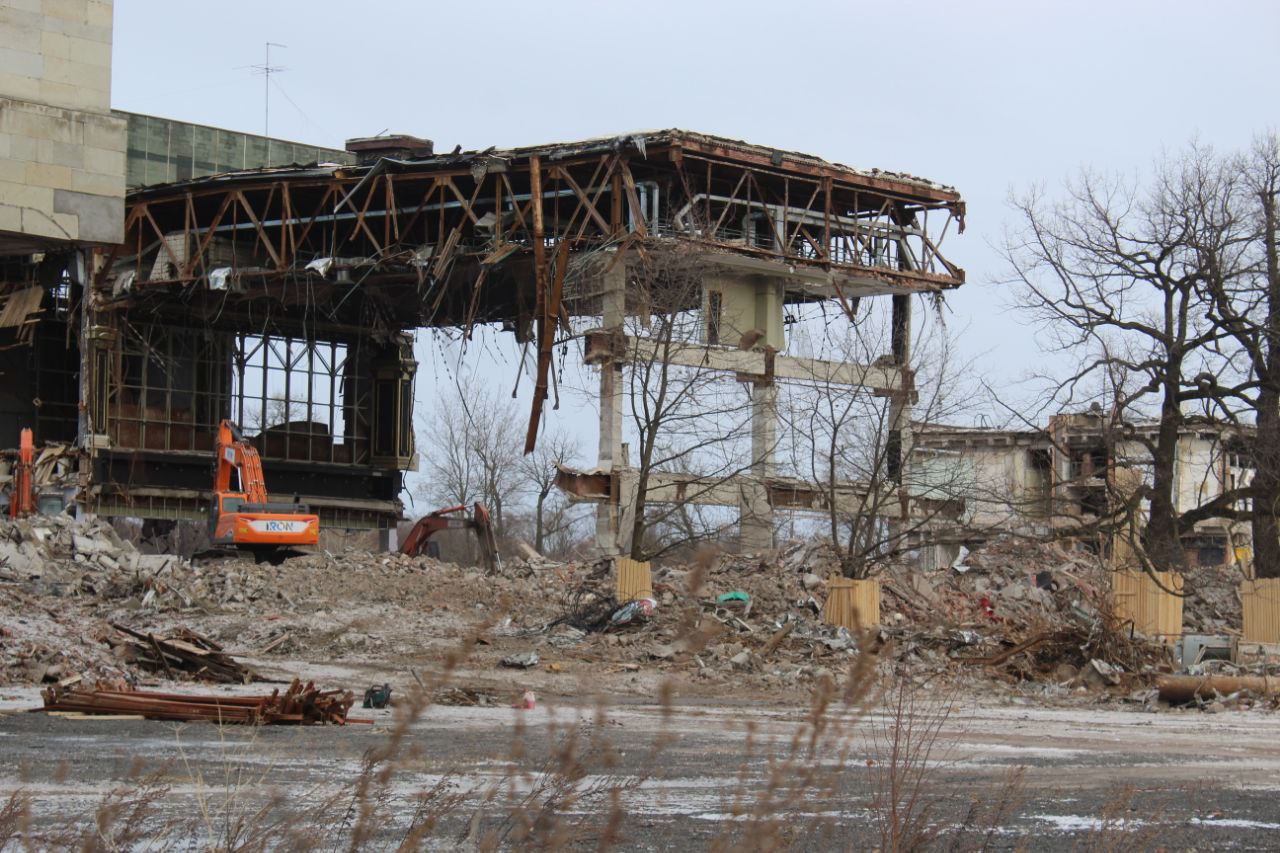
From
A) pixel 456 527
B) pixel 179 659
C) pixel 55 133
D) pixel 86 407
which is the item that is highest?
pixel 86 407

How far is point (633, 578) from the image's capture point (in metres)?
28.4

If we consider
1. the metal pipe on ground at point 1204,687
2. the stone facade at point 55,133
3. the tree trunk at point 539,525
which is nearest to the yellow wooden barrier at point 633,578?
the metal pipe on ground at point 1204,687

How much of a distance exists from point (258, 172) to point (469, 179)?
242 inches

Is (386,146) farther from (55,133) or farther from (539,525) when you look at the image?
(55,133)

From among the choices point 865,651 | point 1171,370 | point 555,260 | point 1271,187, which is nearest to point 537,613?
point 555,260

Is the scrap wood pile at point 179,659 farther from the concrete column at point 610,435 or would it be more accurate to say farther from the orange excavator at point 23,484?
the orange excavator at point 23,484

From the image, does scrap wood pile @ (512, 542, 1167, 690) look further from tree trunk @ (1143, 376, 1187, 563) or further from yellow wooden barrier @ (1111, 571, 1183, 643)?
tree trunk @ (1143, 376, 1187, 563)

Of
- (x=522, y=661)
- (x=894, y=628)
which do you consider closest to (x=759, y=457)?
(x=894, y=628)

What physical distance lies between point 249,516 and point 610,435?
1143 centimetres

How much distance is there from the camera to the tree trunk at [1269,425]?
32500 millimetres

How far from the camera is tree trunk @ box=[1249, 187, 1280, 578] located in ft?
107

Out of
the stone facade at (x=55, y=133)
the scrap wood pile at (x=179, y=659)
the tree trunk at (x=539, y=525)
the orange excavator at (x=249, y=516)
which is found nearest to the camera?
the stone facade at (x=55, y=133)

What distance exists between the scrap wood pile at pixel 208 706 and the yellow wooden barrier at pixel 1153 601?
1757 centimetres

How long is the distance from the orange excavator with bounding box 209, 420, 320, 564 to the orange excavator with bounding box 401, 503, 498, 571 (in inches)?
131
